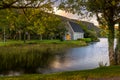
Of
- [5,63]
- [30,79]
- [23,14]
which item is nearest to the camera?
[30,79]

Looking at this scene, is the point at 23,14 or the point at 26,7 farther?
the point at 23,14

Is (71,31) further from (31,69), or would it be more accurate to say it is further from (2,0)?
(2,0)

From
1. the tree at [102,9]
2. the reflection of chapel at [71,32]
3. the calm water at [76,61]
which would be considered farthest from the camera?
the reflection of chapel at [71,32]

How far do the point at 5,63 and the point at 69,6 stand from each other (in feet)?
55.4

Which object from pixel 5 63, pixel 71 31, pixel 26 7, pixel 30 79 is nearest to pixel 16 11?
pixel 26 7

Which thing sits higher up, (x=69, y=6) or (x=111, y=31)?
(x=69, y=6)

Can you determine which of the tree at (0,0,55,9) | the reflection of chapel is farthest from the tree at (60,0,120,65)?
the reflection of chapel

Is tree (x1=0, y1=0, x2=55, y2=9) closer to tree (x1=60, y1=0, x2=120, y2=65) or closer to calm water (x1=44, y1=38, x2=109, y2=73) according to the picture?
tree (x1=60, y1=0, x2=120, y2=65)

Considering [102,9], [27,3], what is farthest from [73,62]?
[27,3]

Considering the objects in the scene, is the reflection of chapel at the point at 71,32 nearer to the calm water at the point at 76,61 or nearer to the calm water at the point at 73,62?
the calm water at the point at 76,61

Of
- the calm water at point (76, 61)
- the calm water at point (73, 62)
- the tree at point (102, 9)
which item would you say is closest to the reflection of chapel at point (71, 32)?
the calm water at point (76, 61)

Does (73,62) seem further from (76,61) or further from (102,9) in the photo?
(102,9)

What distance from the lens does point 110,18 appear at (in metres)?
23.9

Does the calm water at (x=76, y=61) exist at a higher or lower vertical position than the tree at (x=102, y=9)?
lower
